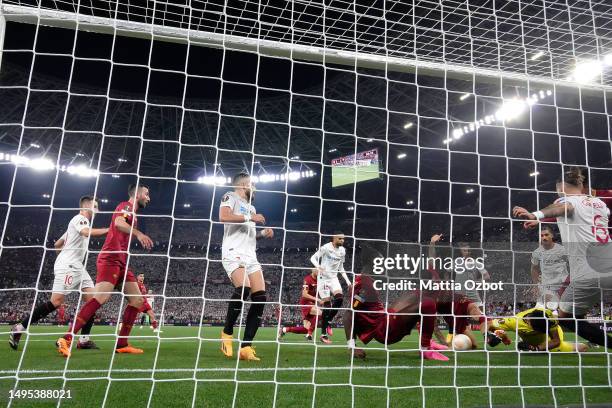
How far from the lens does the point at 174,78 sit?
714 inches

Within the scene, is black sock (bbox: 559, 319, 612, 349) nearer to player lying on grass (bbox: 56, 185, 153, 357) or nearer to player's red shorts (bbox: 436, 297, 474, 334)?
player's red shorts (bbox: 436, 297, 474, 334)

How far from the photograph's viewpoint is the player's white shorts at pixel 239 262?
15.2 feet

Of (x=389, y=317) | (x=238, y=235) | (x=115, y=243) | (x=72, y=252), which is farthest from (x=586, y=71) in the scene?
A: (x=72, y=252)

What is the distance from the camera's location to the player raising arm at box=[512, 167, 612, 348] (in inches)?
168

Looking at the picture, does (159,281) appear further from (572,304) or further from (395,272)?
(572,304)

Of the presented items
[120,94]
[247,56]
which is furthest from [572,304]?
[120,94]

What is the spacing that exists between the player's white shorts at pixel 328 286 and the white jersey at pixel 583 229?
172 inches

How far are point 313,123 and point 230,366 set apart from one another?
60.6ft

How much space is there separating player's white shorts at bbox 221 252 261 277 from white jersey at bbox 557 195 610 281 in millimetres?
3085

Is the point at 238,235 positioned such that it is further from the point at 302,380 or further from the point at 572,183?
the point at 572,183

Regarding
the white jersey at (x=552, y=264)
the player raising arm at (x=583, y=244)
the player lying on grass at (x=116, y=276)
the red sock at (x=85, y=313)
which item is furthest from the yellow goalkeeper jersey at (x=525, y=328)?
the red sock at (x=85, y=313)

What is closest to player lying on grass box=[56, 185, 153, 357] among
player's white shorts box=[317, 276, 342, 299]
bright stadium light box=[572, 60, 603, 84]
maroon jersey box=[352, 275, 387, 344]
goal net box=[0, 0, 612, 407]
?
goal net box=[0, 0, 612, 407]

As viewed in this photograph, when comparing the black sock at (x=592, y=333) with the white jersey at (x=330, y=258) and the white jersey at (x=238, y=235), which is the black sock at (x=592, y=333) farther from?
the white jersey at (x=330, y=258)

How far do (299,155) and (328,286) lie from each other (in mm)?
16767
